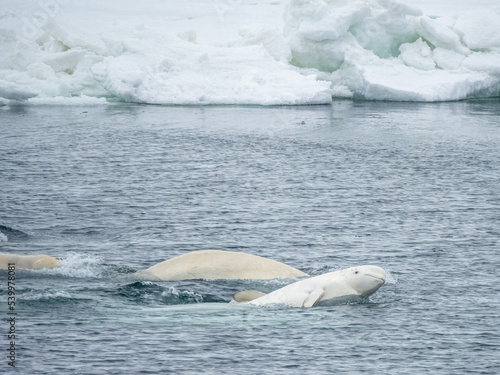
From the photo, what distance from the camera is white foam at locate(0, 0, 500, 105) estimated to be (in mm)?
41094

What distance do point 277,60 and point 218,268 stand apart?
1225 inches

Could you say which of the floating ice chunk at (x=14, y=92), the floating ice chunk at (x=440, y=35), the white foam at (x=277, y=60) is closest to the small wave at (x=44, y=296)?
the white foam at (x=277, y=60)

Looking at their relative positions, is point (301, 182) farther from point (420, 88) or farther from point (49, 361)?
point (420, 88)

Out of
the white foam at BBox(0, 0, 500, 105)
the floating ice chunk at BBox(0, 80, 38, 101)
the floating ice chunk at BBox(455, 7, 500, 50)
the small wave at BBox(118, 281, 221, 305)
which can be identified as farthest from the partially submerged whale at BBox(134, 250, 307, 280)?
the floating ice chunk at BBox(455, 7, 500, 50)

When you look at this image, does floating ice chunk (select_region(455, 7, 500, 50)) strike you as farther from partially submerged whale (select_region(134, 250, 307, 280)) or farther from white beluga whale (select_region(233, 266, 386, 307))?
white beluga whale (select_region(233, 266, 386, 307))

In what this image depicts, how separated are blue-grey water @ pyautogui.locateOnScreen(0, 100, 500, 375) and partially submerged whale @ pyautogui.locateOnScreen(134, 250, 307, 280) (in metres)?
0.29

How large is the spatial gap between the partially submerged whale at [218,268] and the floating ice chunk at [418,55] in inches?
1220

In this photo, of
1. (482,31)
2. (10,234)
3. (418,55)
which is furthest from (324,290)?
(482,31)

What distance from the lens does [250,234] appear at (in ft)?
59.9

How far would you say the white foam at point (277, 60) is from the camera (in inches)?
1618

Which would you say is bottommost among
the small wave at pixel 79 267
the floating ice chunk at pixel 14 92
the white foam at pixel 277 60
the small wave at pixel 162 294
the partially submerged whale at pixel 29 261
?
the small wave at pixel 162 294

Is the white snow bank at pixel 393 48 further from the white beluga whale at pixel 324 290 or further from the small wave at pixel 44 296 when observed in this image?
the small wave at pixel 44 296

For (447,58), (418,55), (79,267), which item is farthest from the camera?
(418,55)

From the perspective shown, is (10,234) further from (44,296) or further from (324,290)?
(324,290)
